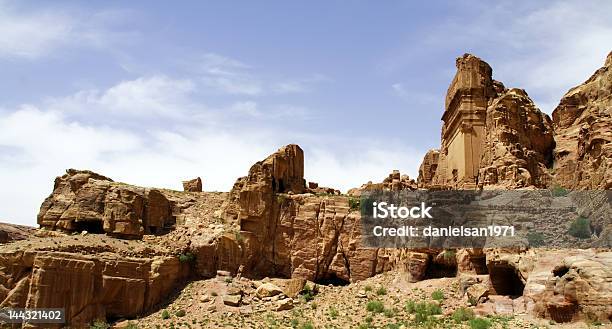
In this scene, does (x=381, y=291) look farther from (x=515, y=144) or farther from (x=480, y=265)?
(x=515, y=144)

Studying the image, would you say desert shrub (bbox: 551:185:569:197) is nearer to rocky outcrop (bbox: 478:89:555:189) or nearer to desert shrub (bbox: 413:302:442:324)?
rocky outcrop (bbox: 478:89:555:189)

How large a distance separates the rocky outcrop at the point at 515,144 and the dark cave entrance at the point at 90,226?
22.9m

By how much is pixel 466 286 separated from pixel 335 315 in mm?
6824

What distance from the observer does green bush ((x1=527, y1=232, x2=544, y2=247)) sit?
92.4 feet

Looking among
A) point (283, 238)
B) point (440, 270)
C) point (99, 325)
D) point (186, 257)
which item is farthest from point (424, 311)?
point (99, 325)

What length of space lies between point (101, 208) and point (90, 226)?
135cm

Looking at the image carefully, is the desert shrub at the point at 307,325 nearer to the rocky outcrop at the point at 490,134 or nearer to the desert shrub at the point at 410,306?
the desert shrub at the point at 410,306

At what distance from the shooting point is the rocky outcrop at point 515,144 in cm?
3316

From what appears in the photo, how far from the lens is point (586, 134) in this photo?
1214 inches

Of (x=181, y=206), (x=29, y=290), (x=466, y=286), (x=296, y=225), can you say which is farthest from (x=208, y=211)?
(x=466, y=286)

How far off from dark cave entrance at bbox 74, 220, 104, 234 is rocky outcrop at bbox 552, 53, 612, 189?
26927mm

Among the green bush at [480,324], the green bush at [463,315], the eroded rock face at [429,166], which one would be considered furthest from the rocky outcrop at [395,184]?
the green bush at [480,324]

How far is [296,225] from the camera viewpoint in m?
40.7

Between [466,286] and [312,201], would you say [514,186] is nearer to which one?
[466,286]
